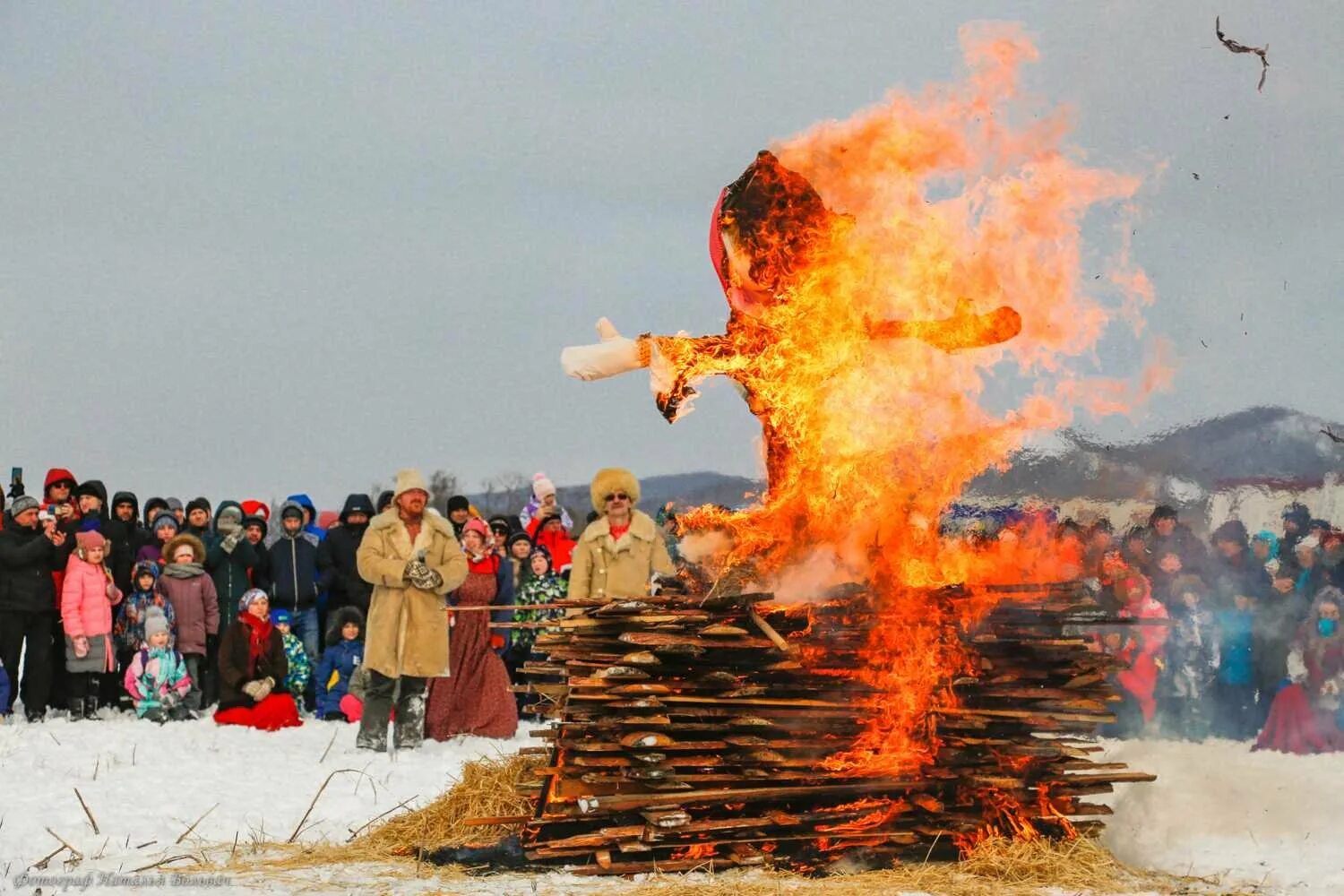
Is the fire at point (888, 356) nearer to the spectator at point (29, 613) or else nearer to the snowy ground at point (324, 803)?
the snowy ground at point (324, 803)

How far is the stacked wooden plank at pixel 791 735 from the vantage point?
27.8ft

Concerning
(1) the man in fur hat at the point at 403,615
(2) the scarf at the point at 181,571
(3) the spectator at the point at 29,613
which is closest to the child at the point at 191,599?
(2) the scarf at the point at 181,571

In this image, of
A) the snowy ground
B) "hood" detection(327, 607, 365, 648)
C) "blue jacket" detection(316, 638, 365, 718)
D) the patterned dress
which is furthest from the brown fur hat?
the patterned dress

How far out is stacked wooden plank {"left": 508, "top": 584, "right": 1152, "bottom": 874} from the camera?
8.46 m

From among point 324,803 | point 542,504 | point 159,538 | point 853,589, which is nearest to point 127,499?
point 159,538

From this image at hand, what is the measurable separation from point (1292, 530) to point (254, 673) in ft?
28.6

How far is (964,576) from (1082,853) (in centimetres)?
151

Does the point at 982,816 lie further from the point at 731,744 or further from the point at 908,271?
the point at 908,271

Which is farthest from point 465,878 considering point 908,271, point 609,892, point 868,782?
point 908,271

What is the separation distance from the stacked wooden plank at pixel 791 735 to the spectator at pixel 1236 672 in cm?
481

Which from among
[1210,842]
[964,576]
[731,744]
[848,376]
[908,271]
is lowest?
[1210,842]

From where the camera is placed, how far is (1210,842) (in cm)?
931

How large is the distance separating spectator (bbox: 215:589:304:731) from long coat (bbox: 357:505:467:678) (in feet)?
5.73

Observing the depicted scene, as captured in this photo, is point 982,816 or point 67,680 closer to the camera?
point 982,816
